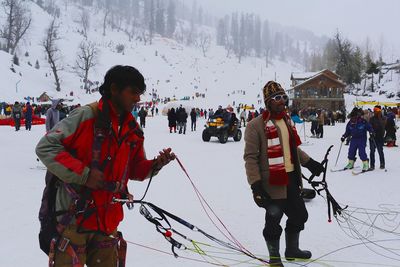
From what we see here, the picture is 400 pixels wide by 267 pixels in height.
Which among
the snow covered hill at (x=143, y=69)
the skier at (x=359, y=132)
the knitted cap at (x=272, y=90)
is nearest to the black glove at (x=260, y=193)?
the knitted cap at (x=272, y=90)

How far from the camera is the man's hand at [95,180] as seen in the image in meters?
2.21

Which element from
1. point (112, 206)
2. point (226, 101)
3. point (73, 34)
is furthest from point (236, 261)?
point (73, 34)

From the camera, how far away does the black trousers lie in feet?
12.3

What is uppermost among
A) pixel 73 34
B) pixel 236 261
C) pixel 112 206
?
pixel 73 34

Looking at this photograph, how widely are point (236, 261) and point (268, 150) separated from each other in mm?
1400

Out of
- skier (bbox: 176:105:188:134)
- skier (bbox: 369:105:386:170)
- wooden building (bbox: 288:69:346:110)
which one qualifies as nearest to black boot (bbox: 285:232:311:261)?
skier (bbox: 369:105:386:170)

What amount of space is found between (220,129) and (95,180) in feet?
49.4

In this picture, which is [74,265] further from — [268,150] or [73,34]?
[73,34]

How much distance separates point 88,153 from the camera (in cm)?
229

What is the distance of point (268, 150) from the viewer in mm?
3746

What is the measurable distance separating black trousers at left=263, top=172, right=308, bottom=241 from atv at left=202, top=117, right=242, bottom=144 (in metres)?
13.3

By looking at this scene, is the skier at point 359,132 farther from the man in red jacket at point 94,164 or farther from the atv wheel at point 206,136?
the man in red jacket at point 94,164

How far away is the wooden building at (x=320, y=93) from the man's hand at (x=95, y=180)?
177 ft

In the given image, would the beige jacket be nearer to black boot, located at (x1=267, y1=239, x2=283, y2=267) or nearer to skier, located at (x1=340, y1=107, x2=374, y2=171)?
black boot, located at (x1=267, y1=239, x2=283, y2=267)
